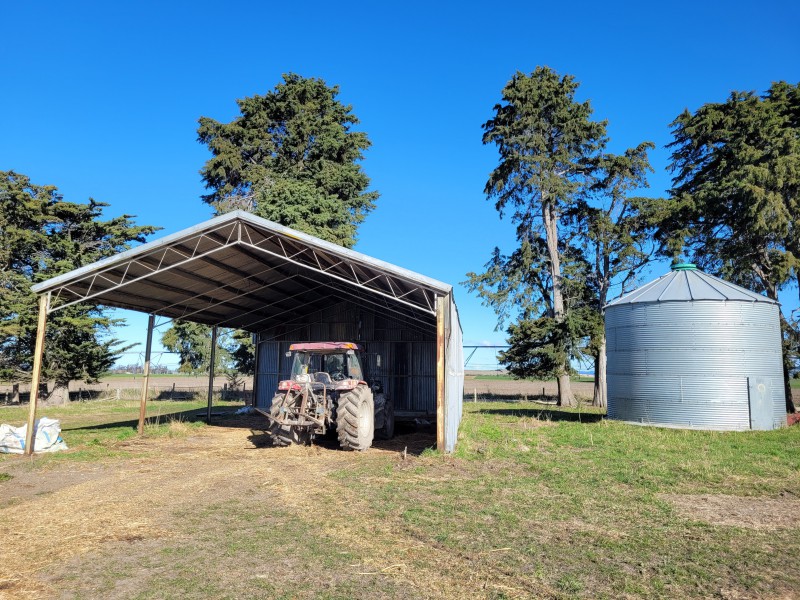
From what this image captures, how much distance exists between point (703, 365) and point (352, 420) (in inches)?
407

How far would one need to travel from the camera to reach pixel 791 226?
69.5 feet

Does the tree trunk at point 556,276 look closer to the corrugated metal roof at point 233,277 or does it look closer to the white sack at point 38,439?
the corrugated metal roof at point 233,277

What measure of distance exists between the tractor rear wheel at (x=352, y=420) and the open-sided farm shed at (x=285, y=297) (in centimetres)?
184

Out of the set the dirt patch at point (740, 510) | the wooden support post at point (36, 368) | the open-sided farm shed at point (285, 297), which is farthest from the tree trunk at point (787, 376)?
the wooden support post at point (36, 368)

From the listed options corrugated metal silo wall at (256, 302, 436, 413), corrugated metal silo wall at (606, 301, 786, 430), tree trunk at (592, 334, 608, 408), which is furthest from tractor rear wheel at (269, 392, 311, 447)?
tree trunk at (592, 334, 608, 408)

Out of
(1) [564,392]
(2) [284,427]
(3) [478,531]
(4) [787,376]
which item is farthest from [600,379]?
(3) [478,531]

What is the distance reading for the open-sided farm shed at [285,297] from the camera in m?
11.9

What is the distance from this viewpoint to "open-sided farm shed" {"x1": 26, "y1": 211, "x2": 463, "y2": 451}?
1188cm

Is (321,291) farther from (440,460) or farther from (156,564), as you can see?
(156,564)

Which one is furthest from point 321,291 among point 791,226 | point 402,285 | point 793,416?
point 791,226

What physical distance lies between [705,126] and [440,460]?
22594mm

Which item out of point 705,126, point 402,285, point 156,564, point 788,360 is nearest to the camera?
point 156,564

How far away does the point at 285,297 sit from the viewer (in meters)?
19.5

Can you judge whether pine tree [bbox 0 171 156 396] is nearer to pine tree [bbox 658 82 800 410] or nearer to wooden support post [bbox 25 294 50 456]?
wooden support post [bbox 25 294 50 456]
